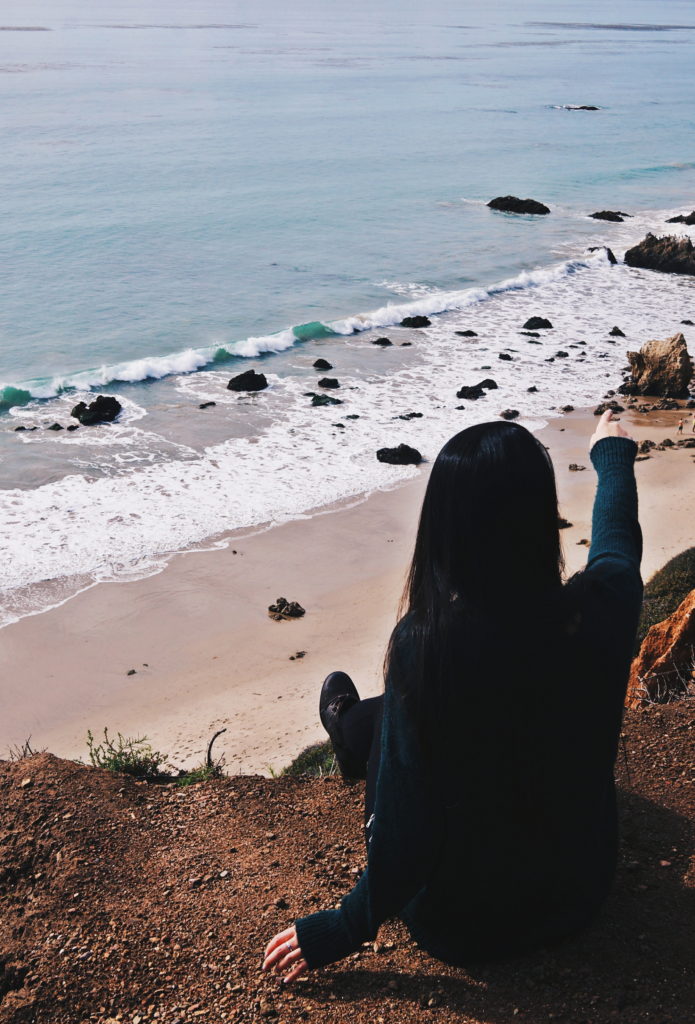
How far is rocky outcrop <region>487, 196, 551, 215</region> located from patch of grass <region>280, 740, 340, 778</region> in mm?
33662

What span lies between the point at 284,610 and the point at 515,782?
752cm

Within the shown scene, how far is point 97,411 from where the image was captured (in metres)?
16.8

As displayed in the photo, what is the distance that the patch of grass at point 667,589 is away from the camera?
306 inches

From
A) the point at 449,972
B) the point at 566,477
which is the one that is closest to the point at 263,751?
the point at 449,972

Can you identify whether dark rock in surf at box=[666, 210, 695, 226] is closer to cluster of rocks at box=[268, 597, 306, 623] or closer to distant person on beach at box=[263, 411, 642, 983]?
cluster of rocks at box=[268, 597, 306, 623]

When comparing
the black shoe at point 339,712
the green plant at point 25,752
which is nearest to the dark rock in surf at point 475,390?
the green plant at point 25,752

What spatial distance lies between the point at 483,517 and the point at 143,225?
108 ft

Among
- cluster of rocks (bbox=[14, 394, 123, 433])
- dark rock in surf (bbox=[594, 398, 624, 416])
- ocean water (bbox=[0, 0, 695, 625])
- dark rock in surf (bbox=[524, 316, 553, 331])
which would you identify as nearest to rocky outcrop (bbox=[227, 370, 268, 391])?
ocean water (bbox=[0, 0, 695, 625])

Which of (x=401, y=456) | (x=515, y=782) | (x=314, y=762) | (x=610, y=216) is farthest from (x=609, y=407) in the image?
(x=610, y=216)

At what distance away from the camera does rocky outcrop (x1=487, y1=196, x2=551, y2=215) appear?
3734 centimetres

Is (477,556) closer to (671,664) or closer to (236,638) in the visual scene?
(671,664)

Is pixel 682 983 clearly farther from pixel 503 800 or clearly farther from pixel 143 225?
pixel 143 225

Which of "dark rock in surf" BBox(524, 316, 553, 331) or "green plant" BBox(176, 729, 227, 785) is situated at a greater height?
"green plant" BBox(176, 729, 227, 785)

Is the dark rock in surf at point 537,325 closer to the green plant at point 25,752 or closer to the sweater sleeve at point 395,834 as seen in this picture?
the green plant at point 25,752
